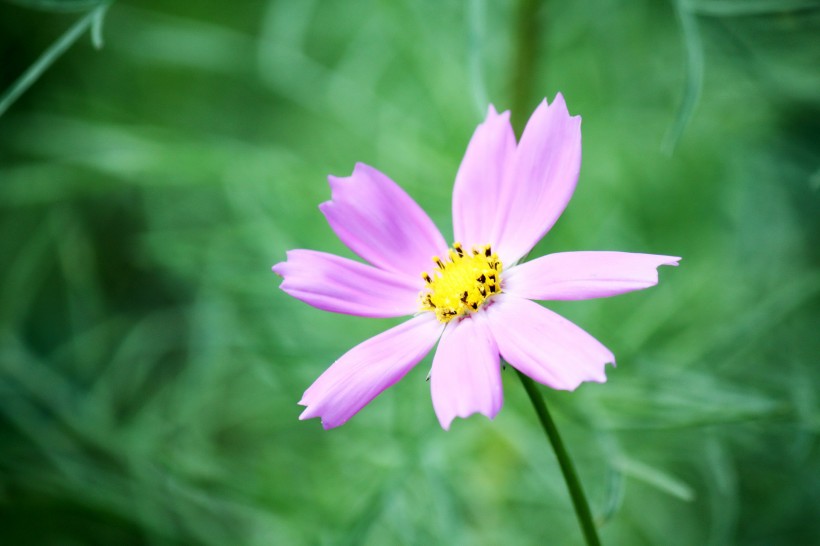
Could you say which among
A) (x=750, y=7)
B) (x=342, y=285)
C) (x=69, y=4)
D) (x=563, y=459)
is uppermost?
(x=750, y=7)

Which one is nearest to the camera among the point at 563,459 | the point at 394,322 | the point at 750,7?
the point at 563,459

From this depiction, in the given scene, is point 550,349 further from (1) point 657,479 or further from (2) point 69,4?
(2) point 69,4

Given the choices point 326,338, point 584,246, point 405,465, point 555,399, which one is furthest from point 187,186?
point 555,399

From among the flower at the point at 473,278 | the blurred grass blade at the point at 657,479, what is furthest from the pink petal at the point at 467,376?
the blurred grass blade at the point at 657,479

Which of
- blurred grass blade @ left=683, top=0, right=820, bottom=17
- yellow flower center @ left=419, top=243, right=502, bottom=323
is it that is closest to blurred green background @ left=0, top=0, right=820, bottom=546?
blurred grass blade @ left=683, top=0, right=820, bottom=17

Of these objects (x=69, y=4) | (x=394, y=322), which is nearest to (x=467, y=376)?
(x=69, y=4)

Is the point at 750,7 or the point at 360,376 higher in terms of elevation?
the point at 750,7

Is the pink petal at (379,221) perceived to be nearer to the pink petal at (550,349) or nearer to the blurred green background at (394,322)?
the pink petal at (550,349)
